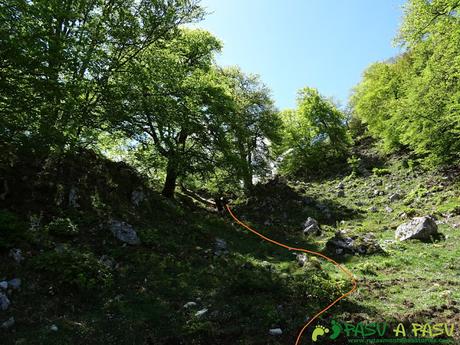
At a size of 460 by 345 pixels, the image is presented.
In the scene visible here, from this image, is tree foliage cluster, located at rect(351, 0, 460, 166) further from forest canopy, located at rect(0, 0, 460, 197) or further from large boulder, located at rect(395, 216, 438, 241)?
large boulder, located at rect(395, 216, 438, 241)

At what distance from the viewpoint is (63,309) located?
8.02 m

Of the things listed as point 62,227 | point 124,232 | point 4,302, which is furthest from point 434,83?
point 4,302

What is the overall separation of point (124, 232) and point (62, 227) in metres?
2.03

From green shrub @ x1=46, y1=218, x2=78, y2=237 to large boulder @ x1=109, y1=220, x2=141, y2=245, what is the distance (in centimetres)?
128

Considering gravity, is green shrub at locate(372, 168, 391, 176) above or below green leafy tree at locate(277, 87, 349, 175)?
below

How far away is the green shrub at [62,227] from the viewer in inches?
427

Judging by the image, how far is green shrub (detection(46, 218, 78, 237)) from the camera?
A: 10.8 m

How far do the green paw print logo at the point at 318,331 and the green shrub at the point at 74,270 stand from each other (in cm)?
543

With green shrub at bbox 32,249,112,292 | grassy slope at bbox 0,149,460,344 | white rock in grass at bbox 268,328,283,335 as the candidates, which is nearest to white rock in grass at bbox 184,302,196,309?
grassy slope at bbox 0,149,460,344

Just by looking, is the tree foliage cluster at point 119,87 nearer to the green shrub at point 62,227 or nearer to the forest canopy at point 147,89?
the forest canopy at point 147,89

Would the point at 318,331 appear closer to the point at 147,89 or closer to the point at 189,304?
the point at 189,304

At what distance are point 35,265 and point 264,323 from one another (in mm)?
6086

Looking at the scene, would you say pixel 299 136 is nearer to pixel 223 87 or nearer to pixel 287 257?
pixel 223 87

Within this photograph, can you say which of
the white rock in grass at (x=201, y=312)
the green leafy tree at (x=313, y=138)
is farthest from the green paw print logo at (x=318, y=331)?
the green leafy tree at (x=313, y=138)
